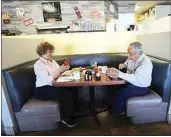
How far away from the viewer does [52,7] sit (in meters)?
4.90

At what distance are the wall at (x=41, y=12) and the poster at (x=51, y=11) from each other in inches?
3.6

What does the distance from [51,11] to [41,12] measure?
31 cm

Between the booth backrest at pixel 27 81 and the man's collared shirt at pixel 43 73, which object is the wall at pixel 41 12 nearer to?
the booth backrest at pixel 27 81

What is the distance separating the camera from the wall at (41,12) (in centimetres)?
489

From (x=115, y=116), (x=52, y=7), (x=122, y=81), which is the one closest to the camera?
(x=122, y=81)

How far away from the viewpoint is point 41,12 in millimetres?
4941

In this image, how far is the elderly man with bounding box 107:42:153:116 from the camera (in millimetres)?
1905

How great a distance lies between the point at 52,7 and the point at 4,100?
12.2 ft

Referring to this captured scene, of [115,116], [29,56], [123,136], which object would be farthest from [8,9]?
[123,136]

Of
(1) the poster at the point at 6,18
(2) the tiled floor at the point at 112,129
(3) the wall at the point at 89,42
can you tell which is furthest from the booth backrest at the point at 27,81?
(1) the poster at the point at 6,18

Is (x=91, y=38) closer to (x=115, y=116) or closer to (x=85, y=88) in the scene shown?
(x=85, y=88)

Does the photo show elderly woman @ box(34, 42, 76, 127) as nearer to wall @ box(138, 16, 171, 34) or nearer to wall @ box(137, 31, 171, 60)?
wall @ box(137, 31, 171, 60)

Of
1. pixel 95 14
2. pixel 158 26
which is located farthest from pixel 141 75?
pixel 95 14

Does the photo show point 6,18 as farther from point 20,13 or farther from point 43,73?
point 43,73
